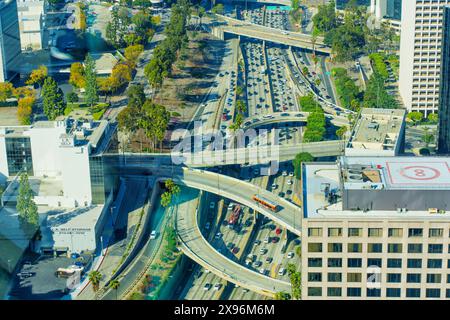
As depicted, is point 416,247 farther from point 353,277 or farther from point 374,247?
point 353,277

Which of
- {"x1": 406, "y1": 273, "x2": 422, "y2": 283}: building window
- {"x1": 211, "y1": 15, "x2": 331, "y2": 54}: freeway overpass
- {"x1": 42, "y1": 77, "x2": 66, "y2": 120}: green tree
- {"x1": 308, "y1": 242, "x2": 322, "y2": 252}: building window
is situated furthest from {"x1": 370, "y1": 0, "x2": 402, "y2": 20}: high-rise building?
{"x1": 308, "y1": 242, "x2": 322, "y2": 252}: building window

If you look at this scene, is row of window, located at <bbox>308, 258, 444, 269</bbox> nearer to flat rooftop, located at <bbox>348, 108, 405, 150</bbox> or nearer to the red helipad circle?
the red helipad circle

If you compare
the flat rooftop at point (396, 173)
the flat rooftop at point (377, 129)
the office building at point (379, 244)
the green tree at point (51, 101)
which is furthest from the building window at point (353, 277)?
the green tree at point (51, 101)

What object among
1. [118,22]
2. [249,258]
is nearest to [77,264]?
[249,258]

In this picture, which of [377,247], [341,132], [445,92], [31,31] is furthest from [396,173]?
[31,31]

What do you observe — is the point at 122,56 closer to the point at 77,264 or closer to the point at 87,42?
the point at 87,42

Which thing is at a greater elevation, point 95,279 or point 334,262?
point 334,262
